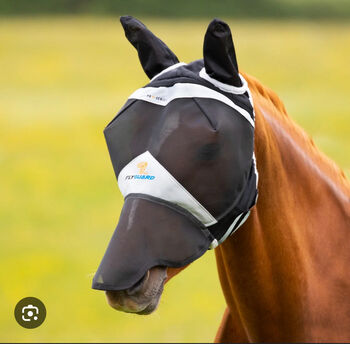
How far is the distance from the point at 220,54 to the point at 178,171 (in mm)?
374

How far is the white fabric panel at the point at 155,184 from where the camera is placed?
207 cm

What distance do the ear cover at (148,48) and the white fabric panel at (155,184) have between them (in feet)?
1.26

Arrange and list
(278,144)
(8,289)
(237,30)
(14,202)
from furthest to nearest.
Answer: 1. (237,30)
2. (14,202)
3. (8,289)
4. (278,144)

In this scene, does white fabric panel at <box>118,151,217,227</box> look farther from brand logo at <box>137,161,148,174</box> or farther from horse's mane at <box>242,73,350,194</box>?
horse's mane at <box>242,73,350,194</box>

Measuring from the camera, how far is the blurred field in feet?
20.8

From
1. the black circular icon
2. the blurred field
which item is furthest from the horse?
the black circular icon

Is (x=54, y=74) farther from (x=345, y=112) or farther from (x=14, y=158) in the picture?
(x=345, y=112)

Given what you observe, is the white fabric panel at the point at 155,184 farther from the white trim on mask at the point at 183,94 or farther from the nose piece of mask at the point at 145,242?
the white trim on mask at the point at 183,94

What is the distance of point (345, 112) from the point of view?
13242 millimetres

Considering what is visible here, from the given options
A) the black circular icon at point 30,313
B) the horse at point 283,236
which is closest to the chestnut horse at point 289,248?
the horse at point 283,236

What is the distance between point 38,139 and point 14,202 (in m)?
2.66

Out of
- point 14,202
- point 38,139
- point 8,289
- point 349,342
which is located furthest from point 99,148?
point 349,342

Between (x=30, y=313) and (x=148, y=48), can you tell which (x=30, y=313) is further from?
(x=148, y=48)

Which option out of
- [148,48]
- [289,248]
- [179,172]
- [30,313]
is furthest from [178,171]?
[30,313]
